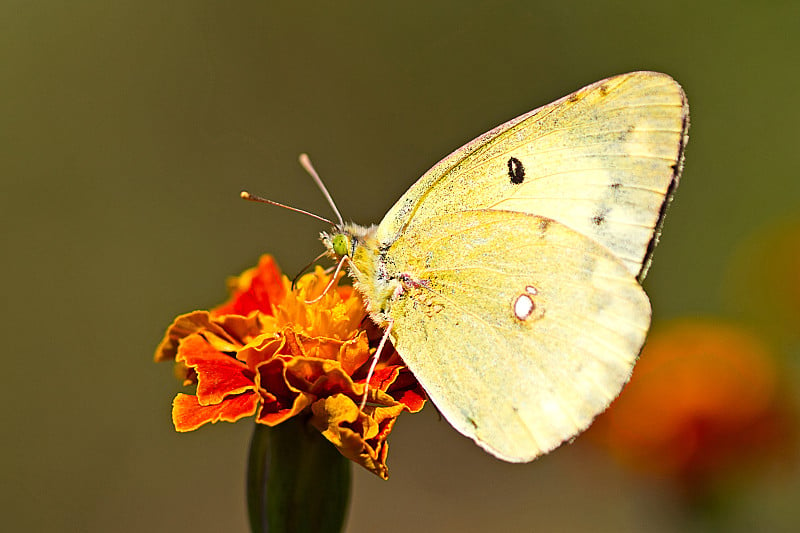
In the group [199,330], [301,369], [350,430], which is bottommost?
[350,430]

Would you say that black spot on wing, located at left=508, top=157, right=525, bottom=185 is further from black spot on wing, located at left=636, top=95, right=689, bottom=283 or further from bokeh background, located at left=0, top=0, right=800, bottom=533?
bokeh background, located at left=0, top=0, right=800, bottom=533

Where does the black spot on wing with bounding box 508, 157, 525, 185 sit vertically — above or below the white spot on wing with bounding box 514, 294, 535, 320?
above

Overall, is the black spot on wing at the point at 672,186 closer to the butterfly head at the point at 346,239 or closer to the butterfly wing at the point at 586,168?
the butterfly wing at the point at 586,168

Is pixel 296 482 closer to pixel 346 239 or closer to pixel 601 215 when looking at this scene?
pixel 346 239

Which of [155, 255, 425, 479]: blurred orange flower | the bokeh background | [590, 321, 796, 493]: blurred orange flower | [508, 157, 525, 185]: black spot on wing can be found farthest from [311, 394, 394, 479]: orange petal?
the bokeh background

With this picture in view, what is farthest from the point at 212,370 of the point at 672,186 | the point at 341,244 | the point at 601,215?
the point at 672,186

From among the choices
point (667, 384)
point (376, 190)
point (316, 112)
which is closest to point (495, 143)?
point (667, 384)

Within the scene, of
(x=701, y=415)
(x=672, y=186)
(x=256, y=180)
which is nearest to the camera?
(x=672, y=186)

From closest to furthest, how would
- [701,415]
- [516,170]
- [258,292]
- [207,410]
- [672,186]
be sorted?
[207,410], [672,186], [516,170], [258,292], [701,415]
